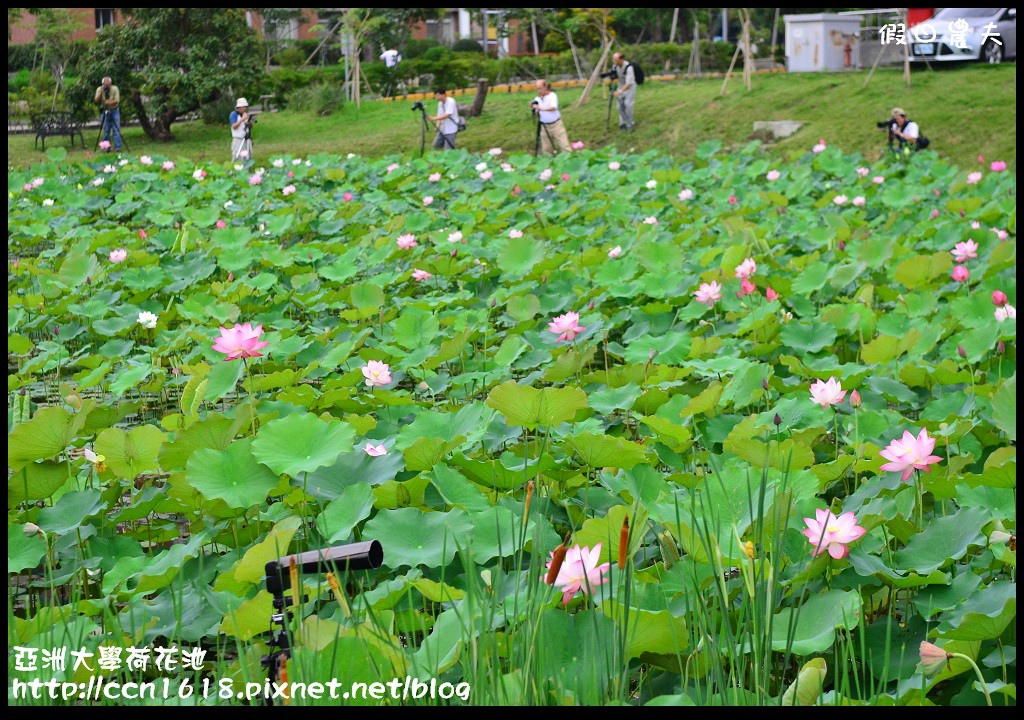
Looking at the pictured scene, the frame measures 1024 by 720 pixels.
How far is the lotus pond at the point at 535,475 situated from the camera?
125 cm

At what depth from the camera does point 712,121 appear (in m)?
12.3

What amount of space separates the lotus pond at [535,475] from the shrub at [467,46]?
21.4m

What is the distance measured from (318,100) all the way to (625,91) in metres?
6.29

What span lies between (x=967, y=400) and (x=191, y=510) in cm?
156

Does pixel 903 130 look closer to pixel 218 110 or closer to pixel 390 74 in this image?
pixel 218 110

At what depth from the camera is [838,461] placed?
178 cm

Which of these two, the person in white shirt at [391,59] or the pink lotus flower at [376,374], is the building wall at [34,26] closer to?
the person in white shirt at [391,59]

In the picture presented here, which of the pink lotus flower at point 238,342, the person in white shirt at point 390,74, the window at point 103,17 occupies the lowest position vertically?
the pink lotus flower at point 238,342

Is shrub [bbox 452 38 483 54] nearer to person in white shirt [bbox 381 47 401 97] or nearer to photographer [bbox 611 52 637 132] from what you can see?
person in white shirt [bbox 381 47 401 97]

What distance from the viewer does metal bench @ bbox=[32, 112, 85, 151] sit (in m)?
14.8

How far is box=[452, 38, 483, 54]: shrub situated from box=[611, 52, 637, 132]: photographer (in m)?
12.8

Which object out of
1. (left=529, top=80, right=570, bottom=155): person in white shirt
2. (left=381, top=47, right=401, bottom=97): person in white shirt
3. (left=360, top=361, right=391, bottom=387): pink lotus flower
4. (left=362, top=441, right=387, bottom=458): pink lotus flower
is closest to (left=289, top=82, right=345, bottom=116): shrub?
(left=381, top=47, right=401, bottom=97): person in white shirt

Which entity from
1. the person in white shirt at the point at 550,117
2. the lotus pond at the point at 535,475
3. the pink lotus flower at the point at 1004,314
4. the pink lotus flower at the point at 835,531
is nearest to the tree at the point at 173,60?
the person in white shirt at the point at 550,117

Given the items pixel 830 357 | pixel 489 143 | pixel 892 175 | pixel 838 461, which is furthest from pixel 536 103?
pixel 838 461
